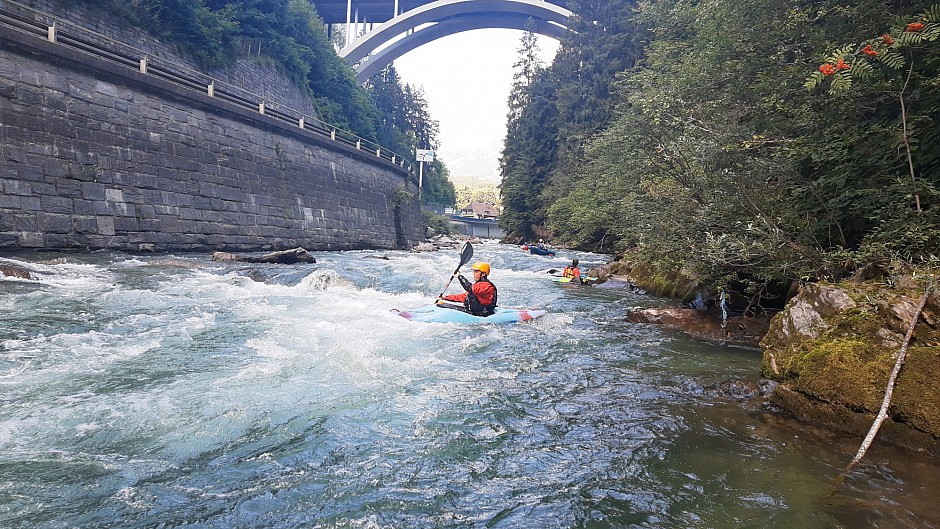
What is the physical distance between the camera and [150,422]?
127 inches

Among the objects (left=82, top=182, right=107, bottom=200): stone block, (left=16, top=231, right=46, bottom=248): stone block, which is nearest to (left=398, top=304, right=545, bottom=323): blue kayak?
(left=16, top=231, right=46, bottom=248): stone block

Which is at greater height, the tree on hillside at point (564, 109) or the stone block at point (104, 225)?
the tree on hillside at point (564, 109)

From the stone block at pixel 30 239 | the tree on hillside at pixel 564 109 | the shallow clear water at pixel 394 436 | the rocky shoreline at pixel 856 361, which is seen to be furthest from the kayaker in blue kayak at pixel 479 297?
the tree on hillside at pixel 564 109

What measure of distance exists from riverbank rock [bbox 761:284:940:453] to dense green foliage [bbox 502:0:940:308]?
0.46 meters

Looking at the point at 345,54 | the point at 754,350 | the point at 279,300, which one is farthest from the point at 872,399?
the point at 345,54

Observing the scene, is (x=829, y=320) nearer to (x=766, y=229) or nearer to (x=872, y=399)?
(x=872, y=399)

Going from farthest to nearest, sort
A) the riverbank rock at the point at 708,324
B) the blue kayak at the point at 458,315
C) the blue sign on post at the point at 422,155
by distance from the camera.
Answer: the blue sign on post at the point at 422,155, the blue kayak at the point at 458,315, the riverbank rock at the point at 708,324

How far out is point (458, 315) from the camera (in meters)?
7.22

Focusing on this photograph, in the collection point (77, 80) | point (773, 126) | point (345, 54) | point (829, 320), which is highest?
point (345, 54)

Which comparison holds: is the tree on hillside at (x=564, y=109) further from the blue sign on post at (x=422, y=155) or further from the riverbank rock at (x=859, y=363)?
the riverbank rock at (x=859, y=363)

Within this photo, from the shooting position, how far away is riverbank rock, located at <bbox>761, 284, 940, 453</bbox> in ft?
10.1

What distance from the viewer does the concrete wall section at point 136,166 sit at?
9688 mm

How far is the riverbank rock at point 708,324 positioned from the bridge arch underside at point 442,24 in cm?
4400

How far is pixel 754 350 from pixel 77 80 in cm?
1332
